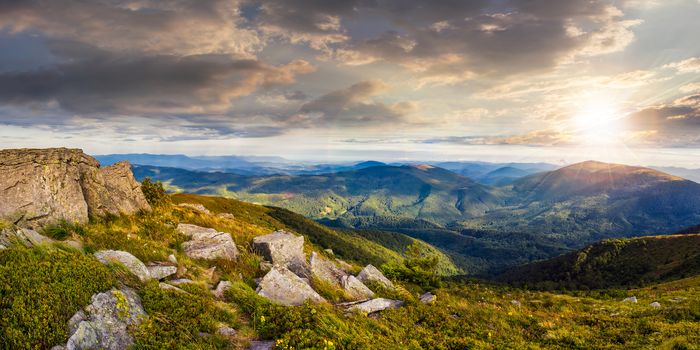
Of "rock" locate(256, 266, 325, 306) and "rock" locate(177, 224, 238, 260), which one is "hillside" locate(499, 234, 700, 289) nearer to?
"rock" locate(256, 266, 325, 306)

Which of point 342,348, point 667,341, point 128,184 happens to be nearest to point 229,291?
point 342,348

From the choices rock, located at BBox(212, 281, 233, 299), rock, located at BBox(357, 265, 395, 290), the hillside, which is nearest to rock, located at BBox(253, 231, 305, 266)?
rock, located at BBox(357, 265, 395, 290)

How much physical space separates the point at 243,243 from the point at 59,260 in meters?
13.9

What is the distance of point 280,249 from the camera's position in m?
22.3

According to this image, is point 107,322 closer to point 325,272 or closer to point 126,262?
point 126,262

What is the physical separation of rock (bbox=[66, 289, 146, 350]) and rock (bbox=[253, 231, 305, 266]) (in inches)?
453

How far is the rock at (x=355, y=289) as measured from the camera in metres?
19.5

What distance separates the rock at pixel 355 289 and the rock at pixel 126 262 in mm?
11186

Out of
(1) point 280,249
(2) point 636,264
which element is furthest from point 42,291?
(2) point 636,264

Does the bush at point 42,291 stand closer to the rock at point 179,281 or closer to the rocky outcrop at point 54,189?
the rock at point 179,281

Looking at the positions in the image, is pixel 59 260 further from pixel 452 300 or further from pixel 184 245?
pixel 452 300

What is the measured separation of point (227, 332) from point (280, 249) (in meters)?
11.7

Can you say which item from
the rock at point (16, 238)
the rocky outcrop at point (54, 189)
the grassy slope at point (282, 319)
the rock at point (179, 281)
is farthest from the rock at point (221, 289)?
the rocky outcrop at point (54, 189)

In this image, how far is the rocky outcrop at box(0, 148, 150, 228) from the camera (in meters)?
17.1
